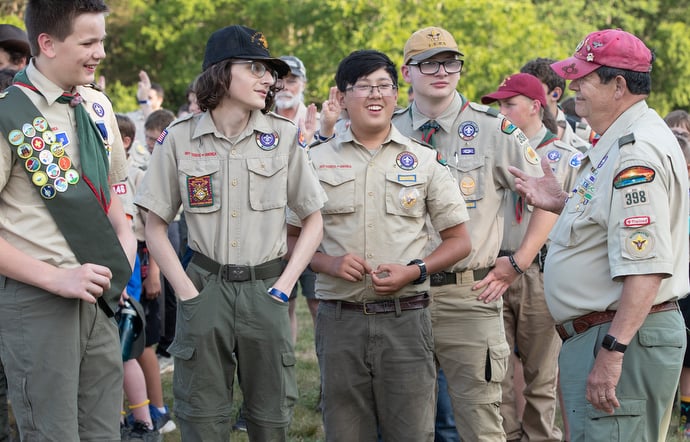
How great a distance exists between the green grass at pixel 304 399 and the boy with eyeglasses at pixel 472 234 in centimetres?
176

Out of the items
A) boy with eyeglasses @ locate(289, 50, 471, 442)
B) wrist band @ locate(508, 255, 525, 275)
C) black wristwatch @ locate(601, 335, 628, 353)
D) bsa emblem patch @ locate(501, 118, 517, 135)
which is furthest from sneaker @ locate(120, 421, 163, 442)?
black wristwatch @ locate(601, 335, 628, 353)

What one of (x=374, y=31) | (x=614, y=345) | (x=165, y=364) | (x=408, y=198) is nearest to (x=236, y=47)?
(x=408, y=198)

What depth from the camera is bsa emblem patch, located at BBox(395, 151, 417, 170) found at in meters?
4.58

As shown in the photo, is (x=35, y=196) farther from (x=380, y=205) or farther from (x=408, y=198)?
(x=408, y=198)

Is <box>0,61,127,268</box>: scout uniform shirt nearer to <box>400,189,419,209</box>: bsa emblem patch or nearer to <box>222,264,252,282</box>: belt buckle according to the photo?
<box>222,264,252,282</box>: belt buckle

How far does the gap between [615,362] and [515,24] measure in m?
21.4

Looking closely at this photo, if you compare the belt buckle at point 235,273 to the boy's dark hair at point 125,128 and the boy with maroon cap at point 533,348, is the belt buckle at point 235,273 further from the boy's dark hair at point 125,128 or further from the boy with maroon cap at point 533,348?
the boy's dark hair at point 125,128

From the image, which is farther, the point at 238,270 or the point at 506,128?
A: the point at 506,128

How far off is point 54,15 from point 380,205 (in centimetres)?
182

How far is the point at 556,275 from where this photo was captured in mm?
3838

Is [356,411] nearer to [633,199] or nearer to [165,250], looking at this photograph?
[165,250]

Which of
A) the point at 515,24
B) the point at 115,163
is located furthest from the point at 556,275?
the point at 515,24

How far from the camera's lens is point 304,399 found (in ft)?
23.4

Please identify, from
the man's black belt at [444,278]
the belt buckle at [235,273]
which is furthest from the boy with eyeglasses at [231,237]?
the man's black belt at [444,278]
